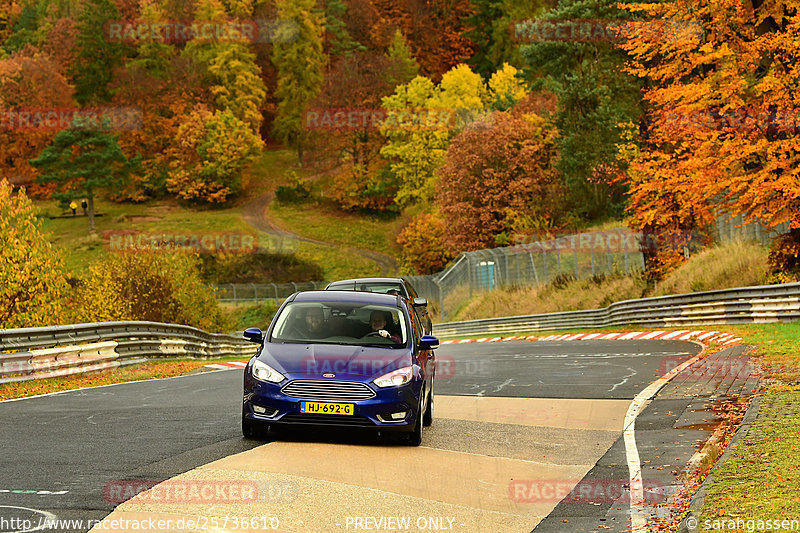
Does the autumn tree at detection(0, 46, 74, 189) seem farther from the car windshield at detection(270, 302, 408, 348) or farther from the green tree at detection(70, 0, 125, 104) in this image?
the car windshield at detection(270, 302, 408, 348)

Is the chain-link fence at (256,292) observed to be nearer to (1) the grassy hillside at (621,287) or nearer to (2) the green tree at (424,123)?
(2) the green tree at (424,123)

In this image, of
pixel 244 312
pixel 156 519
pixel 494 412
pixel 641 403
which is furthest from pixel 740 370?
pixel 244 312

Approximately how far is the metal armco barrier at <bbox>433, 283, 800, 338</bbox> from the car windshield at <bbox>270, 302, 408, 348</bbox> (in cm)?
1892

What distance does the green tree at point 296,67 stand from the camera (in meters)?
125

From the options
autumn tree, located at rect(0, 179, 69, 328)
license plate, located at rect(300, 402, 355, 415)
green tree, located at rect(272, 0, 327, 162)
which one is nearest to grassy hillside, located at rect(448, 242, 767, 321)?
Result: autumn tree, located at rect(0, 179, 69, 328)

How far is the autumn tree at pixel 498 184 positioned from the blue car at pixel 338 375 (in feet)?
182

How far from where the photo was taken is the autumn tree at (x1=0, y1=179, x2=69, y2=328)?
32.3m

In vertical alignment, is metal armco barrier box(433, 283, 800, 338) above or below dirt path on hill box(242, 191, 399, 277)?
above

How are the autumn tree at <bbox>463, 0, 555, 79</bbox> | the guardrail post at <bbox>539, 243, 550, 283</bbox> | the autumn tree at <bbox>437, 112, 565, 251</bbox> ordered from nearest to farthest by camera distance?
the guardrail post at <bbox>539, 243, 550, 283</bbox>, the autumn tree at <bbox>437, 112, 565, 251</bbox>, the autumn tree at <bbox>463, 0, 555, 79</bbox>

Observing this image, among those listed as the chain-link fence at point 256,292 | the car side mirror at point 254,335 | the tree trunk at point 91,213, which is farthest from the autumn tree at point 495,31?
the car side mirror at point 254,335

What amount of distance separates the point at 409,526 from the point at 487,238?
6171cm

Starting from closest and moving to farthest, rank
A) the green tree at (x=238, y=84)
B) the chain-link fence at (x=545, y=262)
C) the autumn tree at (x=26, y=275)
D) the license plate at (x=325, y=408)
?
the license plate at (x=325, y=408)
the autumn tree at (x=26, y=275)
the chain-link fence at (x=545, y=262)
the green tree at (x=238, y=84)

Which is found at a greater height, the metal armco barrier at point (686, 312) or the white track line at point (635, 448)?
the white track line at point (635, 448)

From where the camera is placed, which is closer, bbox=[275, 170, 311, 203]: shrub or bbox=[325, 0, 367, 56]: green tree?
bbox=[275, 170, 311, 203]: shrub
